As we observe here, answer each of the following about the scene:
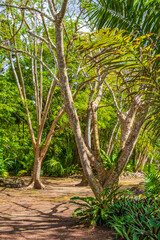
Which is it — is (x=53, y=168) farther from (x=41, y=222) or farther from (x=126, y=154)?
(x=126, y=154)

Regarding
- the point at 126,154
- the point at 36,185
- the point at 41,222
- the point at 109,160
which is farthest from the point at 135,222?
the point at 36,185

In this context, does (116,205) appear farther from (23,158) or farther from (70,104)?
(23,158)

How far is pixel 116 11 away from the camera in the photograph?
9.32 feet

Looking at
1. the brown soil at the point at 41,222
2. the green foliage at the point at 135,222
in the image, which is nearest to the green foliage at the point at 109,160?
the green foliage at the point at 135,222

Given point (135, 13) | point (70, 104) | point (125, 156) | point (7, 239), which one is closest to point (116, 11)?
point (135, 13)

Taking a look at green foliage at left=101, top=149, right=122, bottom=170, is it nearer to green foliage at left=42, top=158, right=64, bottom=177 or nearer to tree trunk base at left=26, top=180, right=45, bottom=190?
tree trunk base at left=26, top=180, right=45, bottom=190

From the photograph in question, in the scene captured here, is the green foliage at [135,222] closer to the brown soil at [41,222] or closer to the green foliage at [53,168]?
the brown soil at [41,222]

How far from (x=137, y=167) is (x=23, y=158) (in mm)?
7939

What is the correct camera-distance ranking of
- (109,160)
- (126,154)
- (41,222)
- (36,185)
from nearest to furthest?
(41,222) → (126,154) → (109,160) → (36,185)

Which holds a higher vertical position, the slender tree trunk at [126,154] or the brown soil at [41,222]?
the slender tree trunk at [126,154]

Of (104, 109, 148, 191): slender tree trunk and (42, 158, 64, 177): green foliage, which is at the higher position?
(104, 109, 148, 191): slender tree trunk

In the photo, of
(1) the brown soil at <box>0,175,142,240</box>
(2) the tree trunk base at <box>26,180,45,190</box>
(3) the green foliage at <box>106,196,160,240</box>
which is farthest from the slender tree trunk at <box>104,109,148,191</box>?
(2) the tree trunk base at <box>26,180,45,190</box>

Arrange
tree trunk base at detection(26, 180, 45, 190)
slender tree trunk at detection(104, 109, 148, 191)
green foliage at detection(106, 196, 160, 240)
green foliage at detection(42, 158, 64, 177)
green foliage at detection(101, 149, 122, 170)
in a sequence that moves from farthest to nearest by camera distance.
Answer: green foliage at detection(42, 158, 64, 177)
tree trunk base at detection(26, 180, 45, 190)
green foliage at detection(101, 149, 122, 170)
slender tree trunk at detection(104, 109, 148, 191)
green foliage at detection(106, 196, 160, 240)

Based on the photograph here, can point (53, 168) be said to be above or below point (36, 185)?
above
